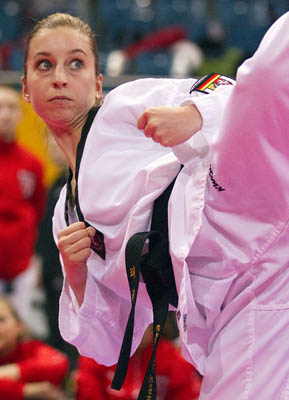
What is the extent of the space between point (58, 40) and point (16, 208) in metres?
Answer: 2.77

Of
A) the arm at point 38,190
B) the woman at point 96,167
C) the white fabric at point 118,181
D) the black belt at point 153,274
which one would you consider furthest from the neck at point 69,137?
the arm at point 38,190

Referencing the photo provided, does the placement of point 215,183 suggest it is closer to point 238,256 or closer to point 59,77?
point 238,256

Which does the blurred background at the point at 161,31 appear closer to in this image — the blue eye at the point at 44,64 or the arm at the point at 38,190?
the arm at the point at 38,190

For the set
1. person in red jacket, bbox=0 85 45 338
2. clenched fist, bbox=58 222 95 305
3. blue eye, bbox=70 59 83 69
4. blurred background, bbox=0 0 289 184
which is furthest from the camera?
blurred background, bbox=0 0 289 184

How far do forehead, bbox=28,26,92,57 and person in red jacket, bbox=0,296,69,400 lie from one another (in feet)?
5.59

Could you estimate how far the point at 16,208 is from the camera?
186 inches

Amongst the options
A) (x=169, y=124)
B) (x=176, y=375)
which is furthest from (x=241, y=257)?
(x=176, y=375)

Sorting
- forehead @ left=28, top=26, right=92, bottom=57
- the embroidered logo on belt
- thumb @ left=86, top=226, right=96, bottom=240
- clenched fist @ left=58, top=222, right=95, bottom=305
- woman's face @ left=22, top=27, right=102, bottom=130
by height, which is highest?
forehead @ left=28, top=26, right=92, bottom=57

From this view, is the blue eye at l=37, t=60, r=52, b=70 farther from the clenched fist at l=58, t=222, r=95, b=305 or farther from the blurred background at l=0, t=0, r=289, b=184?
the blurred background at l=0, t=0, r=289, b=184

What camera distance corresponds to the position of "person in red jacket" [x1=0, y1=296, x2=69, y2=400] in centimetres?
330

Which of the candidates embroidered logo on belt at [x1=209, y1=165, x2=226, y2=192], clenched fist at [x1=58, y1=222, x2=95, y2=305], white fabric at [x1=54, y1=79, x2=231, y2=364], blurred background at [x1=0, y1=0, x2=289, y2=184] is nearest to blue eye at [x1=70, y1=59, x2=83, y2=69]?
white fabric at [x1=54, y1=79, x2=231, y2=364]

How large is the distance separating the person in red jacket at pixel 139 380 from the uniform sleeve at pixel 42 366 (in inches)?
4.5

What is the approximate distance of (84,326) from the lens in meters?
2.13

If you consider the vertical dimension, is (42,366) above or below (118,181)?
below
